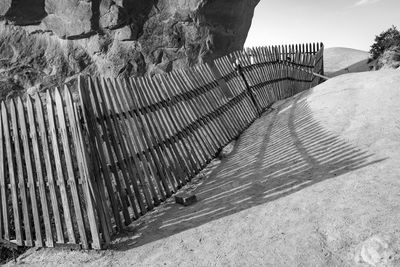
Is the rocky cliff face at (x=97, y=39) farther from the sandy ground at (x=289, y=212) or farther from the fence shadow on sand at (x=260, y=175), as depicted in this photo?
the sandy ground at (x=289, y=212)

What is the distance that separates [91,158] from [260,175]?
2406 mm

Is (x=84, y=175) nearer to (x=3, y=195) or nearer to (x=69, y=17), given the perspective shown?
(x=3, y=195)

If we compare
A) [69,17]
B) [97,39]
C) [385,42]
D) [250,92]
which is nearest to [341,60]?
[385,42]

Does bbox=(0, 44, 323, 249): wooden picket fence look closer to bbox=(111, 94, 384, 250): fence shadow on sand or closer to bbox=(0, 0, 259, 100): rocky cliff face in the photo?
bbox=(111, 94, 384, 250): fence shadow on sand

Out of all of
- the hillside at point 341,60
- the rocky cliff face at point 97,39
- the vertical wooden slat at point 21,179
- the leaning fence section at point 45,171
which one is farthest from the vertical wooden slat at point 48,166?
the hillside at point 341,60

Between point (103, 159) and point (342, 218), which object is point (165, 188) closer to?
point (103, 159)

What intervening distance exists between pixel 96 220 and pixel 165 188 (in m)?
1.33

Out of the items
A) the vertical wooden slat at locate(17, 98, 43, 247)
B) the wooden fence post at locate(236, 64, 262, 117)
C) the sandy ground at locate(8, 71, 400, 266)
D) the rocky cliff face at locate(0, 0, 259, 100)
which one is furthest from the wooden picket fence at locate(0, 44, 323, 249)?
the rocky cliff face at locate(0, 0, 259, 100)

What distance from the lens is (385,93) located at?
7805mm

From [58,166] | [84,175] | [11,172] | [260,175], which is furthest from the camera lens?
[260,175]

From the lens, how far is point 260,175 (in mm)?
5066

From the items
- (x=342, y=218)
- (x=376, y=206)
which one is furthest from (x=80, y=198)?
(x=376, y=206)

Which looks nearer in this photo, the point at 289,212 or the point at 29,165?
the point at 289,212

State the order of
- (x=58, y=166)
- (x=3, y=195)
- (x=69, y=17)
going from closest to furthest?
(x=58, y=166), (x=3, y=195), (x=69, y=17)
